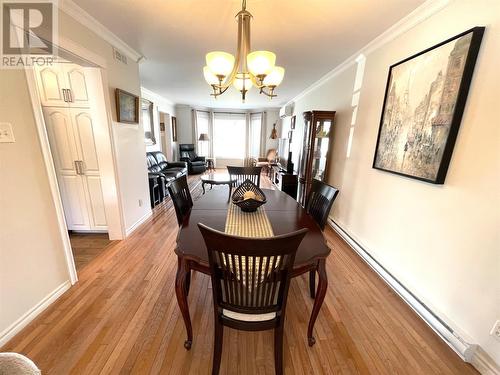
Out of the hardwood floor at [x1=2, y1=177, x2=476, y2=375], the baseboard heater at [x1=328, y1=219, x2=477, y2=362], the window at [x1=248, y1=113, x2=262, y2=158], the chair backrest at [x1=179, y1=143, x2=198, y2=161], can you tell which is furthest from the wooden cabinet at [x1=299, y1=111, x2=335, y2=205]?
the chair backrest at [x1=179, y1=143, x2=198, y2=161]

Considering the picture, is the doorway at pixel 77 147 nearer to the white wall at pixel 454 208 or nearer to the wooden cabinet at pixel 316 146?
the wooden cabinet at pixel 316 146

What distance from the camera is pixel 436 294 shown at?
5.21 ft

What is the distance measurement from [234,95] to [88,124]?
12.7ft

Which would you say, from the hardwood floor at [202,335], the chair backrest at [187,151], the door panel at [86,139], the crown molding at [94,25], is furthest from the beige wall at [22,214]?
the chair backrest at [187,151]

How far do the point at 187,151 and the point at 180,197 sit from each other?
6096 mm

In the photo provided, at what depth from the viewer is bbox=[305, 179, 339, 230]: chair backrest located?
1661mm

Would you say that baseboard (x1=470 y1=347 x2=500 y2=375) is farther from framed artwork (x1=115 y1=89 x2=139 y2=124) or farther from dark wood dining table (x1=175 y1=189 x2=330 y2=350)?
framed artwork (x1=115 y1=89 x2=139 y2=124)

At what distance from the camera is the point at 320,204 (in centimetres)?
183

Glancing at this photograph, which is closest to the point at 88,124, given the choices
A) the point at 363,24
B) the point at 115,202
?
the point at 115,202

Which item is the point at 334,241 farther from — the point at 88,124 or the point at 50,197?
the point at 88,124

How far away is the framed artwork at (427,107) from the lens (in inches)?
54.4

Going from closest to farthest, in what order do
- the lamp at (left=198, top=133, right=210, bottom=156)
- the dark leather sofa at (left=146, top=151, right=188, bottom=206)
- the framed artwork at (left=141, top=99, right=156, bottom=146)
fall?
the dark leather sofa at (left=146, top=151, right=188, bottom=206) < the framed artwork at (left=141, top=99, right=156, bottom=146) < the lamp at (left=198, top=133, right=210, bottom=156)

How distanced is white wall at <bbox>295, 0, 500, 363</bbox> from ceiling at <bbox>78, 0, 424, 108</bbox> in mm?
376

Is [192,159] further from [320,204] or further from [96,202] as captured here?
[320,204]
